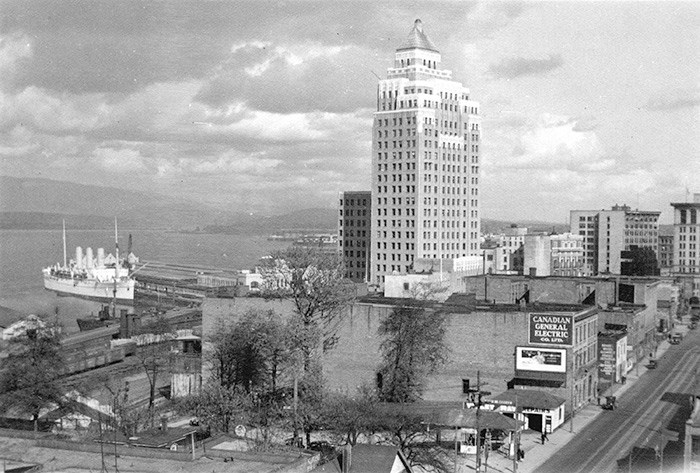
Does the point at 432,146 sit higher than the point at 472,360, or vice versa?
the point at 432,146

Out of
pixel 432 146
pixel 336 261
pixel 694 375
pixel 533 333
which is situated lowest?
pixel 694 375

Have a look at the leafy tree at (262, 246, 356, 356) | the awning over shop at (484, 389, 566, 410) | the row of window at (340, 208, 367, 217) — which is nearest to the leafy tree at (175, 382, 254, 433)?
the leafy tree at (262, 246, 356, 356)

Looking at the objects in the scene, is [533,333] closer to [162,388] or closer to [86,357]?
[162,388]

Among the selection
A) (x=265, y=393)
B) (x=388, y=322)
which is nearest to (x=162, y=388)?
(x=265, y=393)

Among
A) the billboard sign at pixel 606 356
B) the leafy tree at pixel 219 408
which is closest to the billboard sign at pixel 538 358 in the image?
the billboard sign at pixel 606 356

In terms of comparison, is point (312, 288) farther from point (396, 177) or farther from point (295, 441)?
point (396, 177)

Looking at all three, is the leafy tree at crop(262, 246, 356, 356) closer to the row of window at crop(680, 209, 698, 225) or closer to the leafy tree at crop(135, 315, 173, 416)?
the leafy tree at crop(135, 315, 173, 416)

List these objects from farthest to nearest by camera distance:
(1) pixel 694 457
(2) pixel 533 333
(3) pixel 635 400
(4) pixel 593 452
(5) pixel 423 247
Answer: (5) pixel 423 247
(3) pixel 635 400
(2) pixel 533 333
(4) pixel 593 452
(1) pixel 694 457
